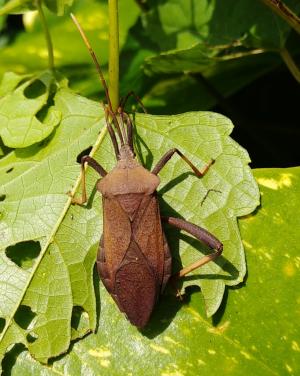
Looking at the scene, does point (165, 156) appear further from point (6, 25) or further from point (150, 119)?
point (6, 25)

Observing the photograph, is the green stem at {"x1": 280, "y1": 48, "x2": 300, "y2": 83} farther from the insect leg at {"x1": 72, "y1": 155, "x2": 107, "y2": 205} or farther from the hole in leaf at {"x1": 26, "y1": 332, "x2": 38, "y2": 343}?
the hole in leaf at {"x1": 26, "y1": 332, "x2": 38, "y2": 343}

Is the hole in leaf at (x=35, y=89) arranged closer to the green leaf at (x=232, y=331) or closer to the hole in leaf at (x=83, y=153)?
the hole in leaf at (x=83, y=153)

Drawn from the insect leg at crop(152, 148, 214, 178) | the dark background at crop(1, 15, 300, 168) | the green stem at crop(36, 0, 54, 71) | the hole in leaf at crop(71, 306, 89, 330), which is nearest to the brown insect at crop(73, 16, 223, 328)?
the insect leg at crop(152, 148, 214, 178)

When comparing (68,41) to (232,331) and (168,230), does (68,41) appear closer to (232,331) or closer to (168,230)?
(168,230)

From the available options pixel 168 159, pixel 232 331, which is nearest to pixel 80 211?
pixel 168 159

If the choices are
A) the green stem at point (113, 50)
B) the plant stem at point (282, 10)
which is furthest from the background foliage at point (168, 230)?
the plant stem at point (282, 10)

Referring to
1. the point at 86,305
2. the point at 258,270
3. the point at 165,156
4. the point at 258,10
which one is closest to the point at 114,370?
the point at 86,305

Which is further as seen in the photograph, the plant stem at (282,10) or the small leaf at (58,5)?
the small leaf at (58,5)
